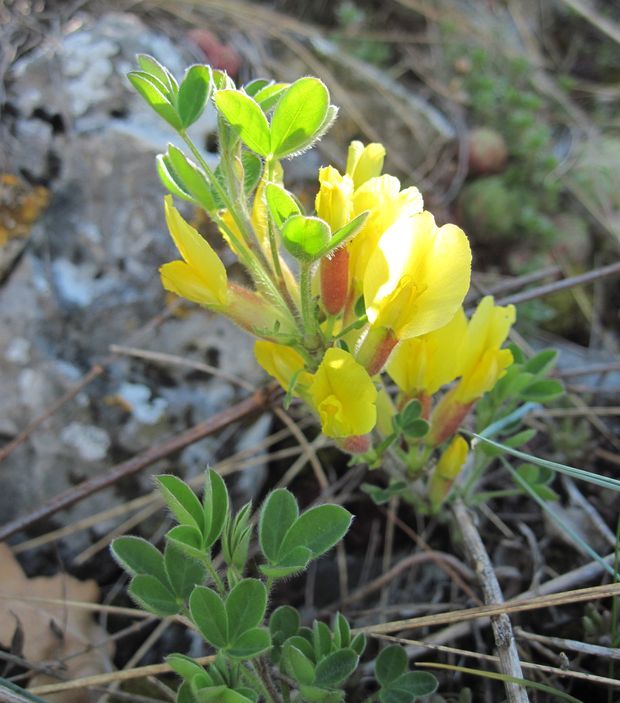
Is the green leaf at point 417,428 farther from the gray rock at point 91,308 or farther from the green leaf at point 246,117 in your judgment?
the gray rock at point 91,308

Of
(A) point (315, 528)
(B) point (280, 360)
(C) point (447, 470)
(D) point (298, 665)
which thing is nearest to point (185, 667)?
(D) point (298, 665)

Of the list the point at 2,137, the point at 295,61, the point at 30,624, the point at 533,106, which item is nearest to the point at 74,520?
the point at 30,624

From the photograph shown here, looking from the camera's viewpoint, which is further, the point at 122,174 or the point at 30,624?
the point at 122,174

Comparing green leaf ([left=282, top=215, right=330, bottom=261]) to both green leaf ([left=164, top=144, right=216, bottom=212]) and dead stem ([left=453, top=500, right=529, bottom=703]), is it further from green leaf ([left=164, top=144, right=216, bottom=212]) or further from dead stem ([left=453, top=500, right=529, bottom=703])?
dead stem ([left=453, top=500, right=529, bottom=703])

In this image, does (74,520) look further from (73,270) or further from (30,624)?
(73,270)

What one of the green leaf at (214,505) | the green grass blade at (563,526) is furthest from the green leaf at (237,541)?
the green grass blade at (563,526)

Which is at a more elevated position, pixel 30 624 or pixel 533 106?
pixel 533 106
